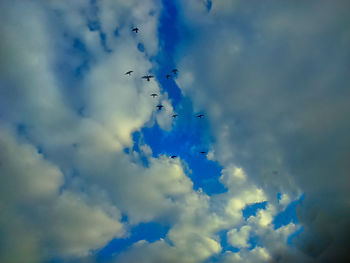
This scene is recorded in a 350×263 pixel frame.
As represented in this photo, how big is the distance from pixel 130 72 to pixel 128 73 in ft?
4.14

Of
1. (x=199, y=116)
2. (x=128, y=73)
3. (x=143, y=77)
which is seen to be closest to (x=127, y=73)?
(x=128, y=73)

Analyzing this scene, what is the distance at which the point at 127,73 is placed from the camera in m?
100

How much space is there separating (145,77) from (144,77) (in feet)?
1.72

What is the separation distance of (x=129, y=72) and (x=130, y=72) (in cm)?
47

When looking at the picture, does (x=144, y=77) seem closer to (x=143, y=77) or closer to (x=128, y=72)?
(x=143, y=77)

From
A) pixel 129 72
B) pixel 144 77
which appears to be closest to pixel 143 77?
pixel 144 77

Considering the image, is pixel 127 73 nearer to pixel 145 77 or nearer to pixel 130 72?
pixel 130 72

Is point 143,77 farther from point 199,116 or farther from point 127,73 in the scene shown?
point 199,116

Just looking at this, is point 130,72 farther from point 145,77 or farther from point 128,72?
point 145,77

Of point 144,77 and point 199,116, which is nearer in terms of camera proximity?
point 144,77

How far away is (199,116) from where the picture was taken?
114562mm

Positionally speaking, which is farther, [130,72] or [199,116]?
[199,116]

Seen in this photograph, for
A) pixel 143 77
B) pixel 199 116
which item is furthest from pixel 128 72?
pixel 199 116

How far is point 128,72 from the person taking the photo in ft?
331
